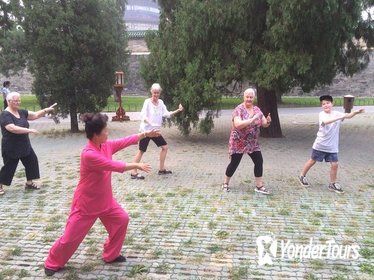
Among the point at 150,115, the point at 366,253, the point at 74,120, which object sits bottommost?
the point at 74,120

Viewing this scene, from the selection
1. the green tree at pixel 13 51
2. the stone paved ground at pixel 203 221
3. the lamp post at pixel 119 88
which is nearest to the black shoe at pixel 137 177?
the stone paved ground at pixel 203 221

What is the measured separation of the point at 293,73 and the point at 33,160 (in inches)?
258

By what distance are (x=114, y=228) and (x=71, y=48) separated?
10679 millimetres

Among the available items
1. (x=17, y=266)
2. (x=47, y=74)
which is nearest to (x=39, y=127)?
(x=47, y=74)

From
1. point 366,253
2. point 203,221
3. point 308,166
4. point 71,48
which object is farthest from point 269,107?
point 366,253

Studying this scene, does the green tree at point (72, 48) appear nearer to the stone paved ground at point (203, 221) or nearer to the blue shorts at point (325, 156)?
the stone paved ground at point (203, 221)

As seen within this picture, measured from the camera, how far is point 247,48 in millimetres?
10930

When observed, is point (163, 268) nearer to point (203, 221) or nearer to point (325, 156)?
point (203, 221)

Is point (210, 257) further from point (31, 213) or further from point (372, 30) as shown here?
point (372, 30)

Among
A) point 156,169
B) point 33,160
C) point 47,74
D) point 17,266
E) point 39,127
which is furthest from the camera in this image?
point 39,127

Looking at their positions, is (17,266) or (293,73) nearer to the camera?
(17,266)

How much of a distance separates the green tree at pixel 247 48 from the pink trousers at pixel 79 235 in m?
7.16

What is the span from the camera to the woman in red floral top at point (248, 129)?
6230mm

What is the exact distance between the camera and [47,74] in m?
14.0
